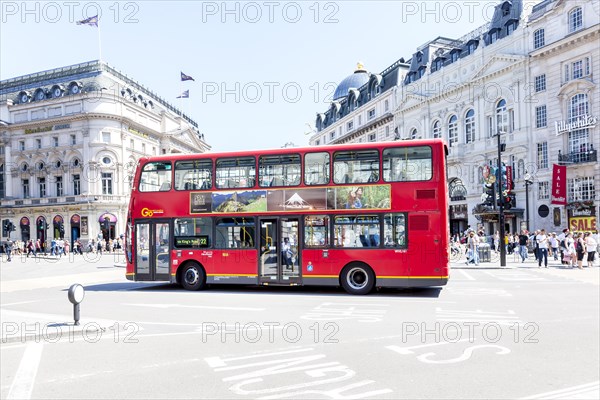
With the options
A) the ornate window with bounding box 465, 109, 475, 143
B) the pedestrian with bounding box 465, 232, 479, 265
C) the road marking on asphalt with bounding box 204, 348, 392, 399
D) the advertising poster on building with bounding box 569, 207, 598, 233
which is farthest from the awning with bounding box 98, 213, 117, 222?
the road marking on asphalt with bounding box 204, 348, 392, 399

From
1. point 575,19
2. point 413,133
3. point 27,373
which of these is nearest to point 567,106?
point 575,19

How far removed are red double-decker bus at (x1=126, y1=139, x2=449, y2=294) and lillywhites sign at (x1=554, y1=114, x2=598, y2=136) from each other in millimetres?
26109

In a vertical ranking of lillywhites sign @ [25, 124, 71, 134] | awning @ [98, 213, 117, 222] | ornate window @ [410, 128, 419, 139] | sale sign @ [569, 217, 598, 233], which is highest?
lillywhites sign @ [25, 124, 71, 134]

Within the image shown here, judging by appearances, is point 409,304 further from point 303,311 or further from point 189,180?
point 189,180

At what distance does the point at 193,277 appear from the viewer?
1497 centimetres

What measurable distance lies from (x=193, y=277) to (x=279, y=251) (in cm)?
298

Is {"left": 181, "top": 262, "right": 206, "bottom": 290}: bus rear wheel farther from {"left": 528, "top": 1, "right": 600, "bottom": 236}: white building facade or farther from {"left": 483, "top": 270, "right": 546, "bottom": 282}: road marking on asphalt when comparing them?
{"left": 528, "top": 1, "right": 600, "bottom": 236}: white building facade

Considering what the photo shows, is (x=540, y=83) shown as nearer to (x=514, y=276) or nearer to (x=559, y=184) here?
(x=559, y=184)

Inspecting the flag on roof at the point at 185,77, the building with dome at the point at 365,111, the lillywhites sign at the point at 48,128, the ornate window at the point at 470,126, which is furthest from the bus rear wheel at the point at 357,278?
the lillywhites sign at the point at 48,128

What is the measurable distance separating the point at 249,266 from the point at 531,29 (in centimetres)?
3350

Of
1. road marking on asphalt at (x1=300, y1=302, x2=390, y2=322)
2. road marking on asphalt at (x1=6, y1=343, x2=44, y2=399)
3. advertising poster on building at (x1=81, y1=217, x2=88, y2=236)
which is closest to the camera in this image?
road marking on asphalt at (x1=6, y1=343, x2=44, y2=399)

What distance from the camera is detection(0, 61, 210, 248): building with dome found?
55.8 meters

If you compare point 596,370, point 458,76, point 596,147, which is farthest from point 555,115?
point 596,370

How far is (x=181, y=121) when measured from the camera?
240 feet
